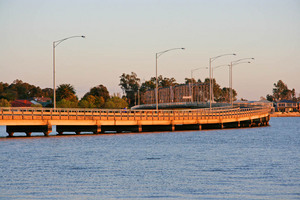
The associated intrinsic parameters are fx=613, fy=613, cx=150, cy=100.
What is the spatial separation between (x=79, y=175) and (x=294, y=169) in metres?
13.4

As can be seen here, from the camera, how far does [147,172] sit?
36.9 m

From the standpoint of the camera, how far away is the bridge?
65.9 m

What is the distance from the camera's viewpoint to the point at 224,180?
33.0 metres

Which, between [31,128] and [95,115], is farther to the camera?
[95,115]

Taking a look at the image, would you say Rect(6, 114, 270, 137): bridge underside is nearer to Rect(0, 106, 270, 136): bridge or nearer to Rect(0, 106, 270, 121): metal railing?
Rect(0, 106, 270, 136): bridge

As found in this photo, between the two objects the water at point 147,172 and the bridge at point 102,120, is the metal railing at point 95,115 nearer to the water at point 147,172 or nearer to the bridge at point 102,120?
the bridge at point 102,120

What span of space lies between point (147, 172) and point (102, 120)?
37871mm

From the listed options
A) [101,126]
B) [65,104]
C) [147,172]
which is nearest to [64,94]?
[65,104]

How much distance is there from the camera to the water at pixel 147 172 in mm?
28859

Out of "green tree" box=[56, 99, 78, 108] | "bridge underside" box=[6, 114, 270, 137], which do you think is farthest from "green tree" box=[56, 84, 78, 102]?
"bridge underside" box=[6, 114, 270, 137]

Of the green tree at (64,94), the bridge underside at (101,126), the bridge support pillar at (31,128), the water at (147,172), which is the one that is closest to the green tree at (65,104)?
the green tree at (64,94)

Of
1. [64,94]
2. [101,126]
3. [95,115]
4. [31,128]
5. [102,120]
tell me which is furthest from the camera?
[64,94]

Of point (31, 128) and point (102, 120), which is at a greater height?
point (102, 120)

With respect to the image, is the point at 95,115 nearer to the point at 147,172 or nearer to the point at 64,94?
the point at 147,172
